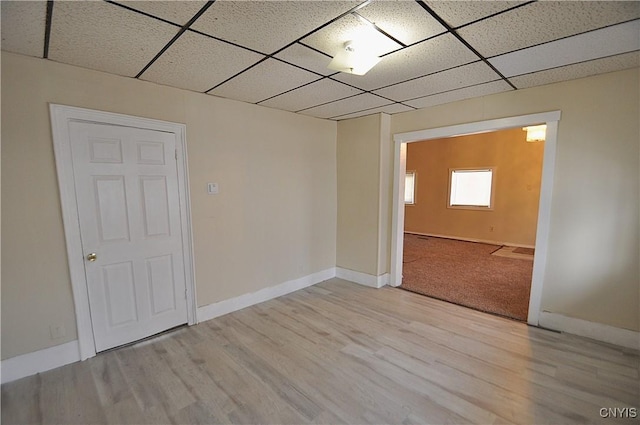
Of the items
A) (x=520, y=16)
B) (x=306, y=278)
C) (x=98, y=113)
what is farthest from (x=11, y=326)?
(x=520, y=16)

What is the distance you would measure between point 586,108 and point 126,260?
4.51 metres

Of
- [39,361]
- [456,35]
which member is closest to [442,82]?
[456,35]

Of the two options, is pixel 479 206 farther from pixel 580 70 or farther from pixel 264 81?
pixel 264 81

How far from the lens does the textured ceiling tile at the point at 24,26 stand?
4.80ft

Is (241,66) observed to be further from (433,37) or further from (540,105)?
(540,105)

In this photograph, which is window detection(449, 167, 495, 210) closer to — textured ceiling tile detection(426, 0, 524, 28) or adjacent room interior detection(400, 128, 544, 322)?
adjacent room interior detection(400, 128, 544, 322)

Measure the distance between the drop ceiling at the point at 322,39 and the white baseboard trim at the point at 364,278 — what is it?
8.52 feet

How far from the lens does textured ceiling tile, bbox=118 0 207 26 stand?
1.45 metres

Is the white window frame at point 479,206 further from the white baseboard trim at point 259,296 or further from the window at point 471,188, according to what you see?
the white baseboard trim at point 259,296

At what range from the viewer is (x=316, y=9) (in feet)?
4.97

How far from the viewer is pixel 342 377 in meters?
2.19

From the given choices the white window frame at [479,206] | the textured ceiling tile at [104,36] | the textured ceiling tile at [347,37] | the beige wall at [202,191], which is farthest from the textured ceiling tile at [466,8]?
the white window frame at [479,206]

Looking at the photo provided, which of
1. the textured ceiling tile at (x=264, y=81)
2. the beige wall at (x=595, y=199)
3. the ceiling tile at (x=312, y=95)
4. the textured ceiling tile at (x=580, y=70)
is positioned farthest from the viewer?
the ceiling tile at (x=312, y=95)

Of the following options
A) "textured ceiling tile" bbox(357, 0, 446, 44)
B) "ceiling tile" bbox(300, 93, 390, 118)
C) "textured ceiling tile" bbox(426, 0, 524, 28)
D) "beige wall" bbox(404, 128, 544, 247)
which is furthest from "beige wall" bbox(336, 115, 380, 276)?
"beige wall" bbox(404, 128, 544, 247)
